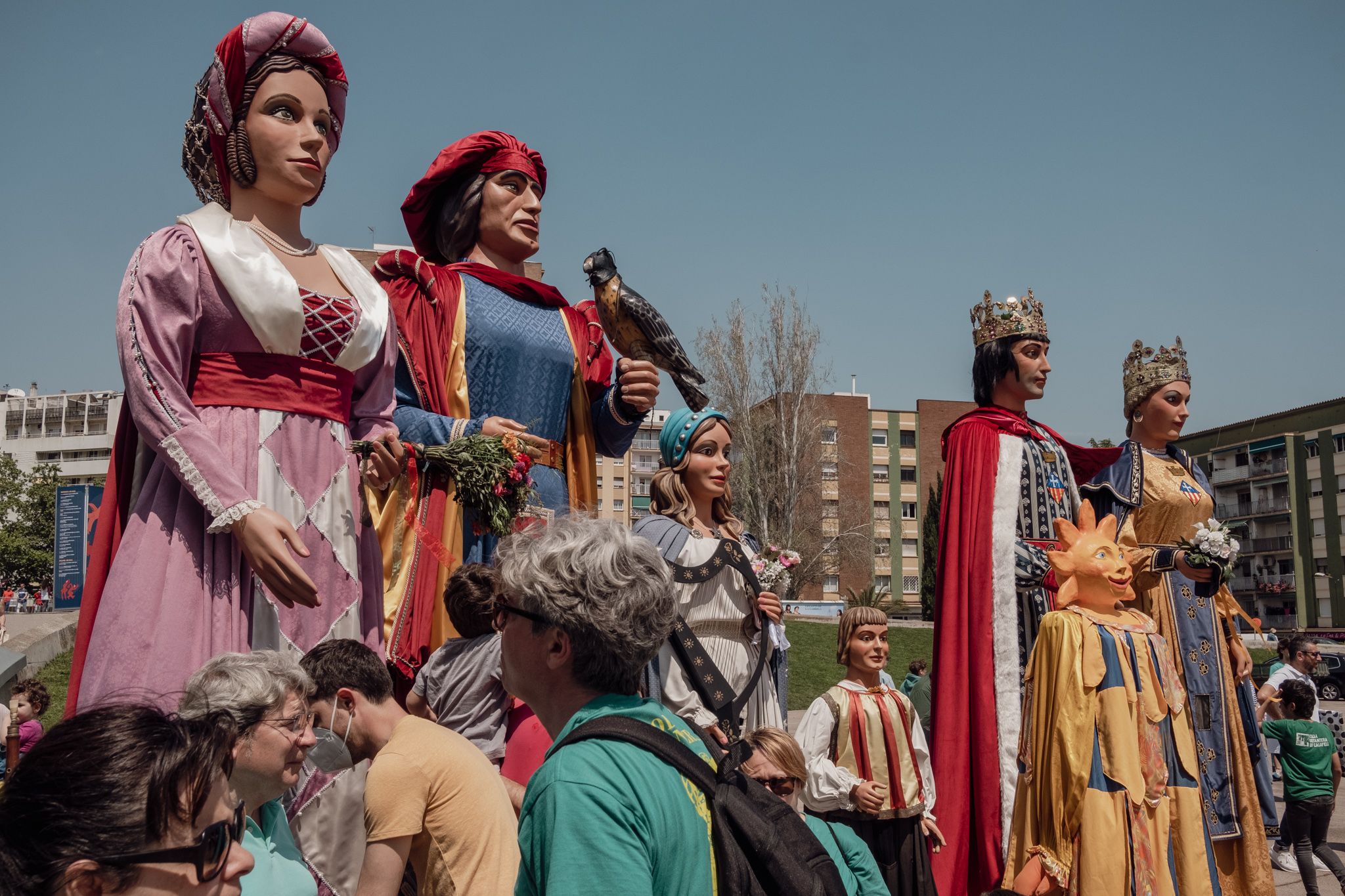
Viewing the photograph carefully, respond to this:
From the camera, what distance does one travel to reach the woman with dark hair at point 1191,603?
651 cm

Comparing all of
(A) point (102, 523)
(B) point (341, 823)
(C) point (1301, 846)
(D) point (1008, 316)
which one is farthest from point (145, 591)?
(C) point (1301, 846)

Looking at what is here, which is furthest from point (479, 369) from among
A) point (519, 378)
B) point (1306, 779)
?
point (1306, 779)

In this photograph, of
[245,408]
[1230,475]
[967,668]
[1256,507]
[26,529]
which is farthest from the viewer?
[1230,475]

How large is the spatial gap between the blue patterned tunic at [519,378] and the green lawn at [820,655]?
16363mm

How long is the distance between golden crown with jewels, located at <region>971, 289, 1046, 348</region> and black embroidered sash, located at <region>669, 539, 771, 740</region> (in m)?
2.44

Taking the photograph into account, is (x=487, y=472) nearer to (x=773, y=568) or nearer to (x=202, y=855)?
(x=773, y=568)

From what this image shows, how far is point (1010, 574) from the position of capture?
5938 mm

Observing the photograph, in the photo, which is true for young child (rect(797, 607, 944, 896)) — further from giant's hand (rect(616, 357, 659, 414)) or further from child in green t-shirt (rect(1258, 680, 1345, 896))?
child in green t-shirt (rect(1258, 680, 1345, 896))

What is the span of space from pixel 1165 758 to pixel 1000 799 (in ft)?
2.64

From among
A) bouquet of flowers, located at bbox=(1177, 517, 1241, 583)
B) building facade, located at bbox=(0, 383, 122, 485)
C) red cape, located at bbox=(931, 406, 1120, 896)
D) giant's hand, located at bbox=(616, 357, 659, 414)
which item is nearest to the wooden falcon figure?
giant's hand, located at bbox=(616, 357, 659, 414)

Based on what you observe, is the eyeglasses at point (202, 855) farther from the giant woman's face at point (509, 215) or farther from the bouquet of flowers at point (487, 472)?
the giant woman's face at point (509, 215)

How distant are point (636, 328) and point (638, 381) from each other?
211mm

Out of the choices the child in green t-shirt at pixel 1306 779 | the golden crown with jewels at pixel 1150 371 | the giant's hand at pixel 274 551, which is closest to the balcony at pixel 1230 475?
the child in green t-shirt at pixel 1306 779

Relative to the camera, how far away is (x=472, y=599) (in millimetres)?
3818
